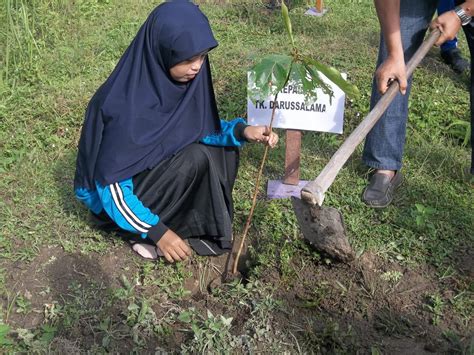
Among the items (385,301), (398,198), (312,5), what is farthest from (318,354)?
(312,5)

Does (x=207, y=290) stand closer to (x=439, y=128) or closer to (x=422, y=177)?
(x=422, y=177)

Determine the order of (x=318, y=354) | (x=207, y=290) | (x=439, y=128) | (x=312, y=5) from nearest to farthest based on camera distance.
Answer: (x=318, y=354)
(x=207, y=290)
(x=439, y=128)
(x=312, y=5)

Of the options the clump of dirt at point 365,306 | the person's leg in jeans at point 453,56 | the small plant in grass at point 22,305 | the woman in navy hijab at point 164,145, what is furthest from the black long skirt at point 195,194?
the person's leg in jeans at point 453,56

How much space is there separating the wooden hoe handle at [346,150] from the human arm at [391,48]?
3cm

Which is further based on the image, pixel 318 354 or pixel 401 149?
pixel 401 149

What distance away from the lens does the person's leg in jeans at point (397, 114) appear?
2.51 meters

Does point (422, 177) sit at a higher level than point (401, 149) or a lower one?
lower

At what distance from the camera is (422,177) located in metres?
3.00

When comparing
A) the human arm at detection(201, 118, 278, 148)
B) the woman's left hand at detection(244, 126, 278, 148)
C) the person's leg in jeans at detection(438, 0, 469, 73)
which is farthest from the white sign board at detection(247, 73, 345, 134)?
the person's leg in jeans at detection(438, 0, 469, 73)

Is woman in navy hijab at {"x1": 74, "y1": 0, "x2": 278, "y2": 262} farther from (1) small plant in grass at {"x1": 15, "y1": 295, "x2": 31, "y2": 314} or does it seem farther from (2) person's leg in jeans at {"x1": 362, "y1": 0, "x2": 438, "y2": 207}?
(2) person's leg in jeans at {"x1": 362, "y1": 0, "x2": 438, "y2": 207}

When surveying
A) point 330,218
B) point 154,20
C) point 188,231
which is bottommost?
point 188,231

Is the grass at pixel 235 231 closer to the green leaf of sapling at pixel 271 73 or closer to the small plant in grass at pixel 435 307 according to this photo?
the small plant in grass at pixel 435 307

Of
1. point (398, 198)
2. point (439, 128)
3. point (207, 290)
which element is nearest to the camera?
point (207, 290)

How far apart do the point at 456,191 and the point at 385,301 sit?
3.26 feet
